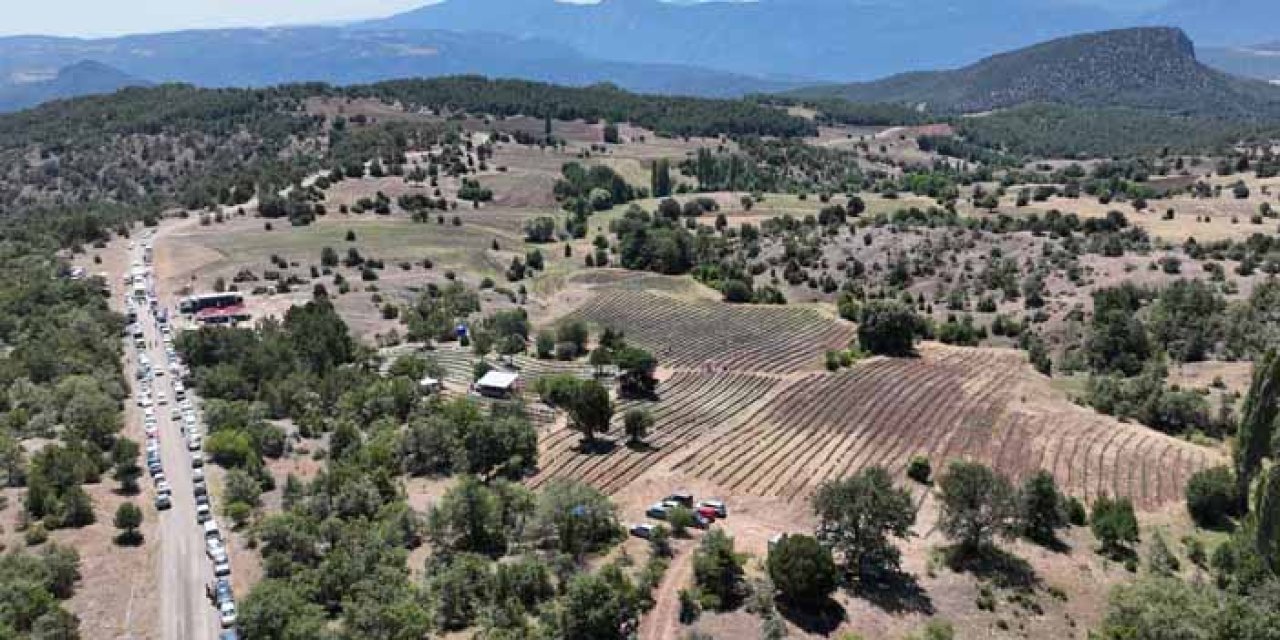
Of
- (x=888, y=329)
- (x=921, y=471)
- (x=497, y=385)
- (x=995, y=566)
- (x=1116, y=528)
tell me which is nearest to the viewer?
(x=995, y=566)

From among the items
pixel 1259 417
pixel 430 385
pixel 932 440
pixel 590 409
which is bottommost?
pixel 932 440

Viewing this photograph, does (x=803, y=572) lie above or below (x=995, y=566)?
above

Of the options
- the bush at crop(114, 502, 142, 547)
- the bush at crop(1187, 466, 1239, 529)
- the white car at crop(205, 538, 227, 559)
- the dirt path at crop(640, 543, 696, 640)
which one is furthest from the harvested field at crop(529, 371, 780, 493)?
the bush at crop(1187, 466, 1239, 529)

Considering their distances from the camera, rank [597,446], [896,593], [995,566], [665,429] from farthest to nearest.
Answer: [665,429]
[597,446]
[995,566]
[896,593]

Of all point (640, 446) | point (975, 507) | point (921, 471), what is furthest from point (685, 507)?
point (921, 471)

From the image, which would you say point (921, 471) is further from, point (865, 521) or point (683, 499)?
point (865, 521)

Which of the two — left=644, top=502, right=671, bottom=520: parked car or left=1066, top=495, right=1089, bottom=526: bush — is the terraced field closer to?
left=1066, top=495, right=1089, bottom=526: bush

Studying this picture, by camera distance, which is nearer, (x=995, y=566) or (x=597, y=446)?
(x=995, y=566)
